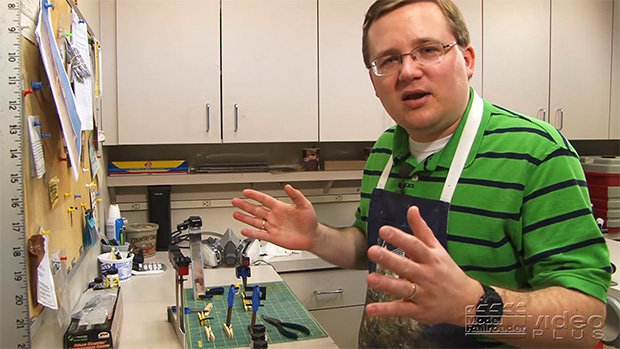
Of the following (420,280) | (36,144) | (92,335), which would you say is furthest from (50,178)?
(420,280)

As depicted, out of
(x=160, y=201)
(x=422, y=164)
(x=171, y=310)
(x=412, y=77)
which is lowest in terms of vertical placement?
(x=171, y=310)

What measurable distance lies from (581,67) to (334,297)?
2.12m

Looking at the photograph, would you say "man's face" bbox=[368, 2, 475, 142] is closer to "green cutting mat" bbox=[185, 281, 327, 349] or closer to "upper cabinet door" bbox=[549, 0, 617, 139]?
"green cutting mat" bbox=[185, 281, 327, 349]

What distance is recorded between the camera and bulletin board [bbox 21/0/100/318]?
91cm

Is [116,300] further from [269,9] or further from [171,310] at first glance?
[269,9]

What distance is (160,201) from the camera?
259 cm

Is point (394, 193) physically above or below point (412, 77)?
below

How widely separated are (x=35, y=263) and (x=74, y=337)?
313 mm

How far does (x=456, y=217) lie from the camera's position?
1.10 metres

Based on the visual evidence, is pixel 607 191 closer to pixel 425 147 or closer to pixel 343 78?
pixel 343 78

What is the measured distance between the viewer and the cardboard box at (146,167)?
253cm

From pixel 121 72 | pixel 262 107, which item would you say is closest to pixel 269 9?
pixel 262 107

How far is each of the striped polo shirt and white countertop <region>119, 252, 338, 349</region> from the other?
1.62ft

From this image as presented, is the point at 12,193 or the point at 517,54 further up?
the point at 517,54
